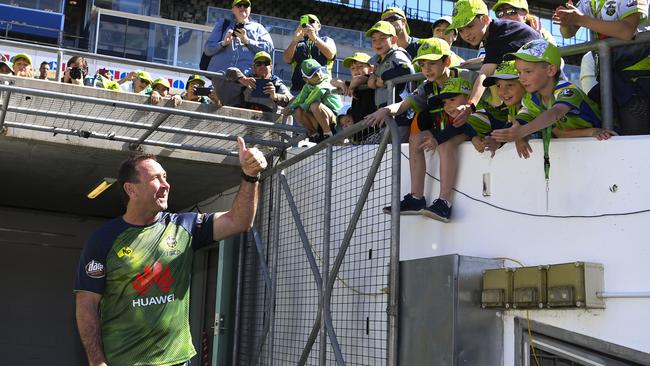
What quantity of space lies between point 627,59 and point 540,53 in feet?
1.68

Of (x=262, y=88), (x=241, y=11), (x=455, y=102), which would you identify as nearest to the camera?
(x=455, y=102)

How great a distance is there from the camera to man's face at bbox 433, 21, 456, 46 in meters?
7.03

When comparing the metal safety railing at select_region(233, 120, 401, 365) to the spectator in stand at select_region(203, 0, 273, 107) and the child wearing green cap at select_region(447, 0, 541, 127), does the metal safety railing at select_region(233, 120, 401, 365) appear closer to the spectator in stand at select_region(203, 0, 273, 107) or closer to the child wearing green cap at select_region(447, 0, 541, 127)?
the child wearing green cap at select_region(447, 0, 541, 127)

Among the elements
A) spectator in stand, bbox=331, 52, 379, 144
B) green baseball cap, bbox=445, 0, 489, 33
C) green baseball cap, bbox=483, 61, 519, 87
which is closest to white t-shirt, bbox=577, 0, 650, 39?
green baseball cap, bbox=483, 61, 519, 87

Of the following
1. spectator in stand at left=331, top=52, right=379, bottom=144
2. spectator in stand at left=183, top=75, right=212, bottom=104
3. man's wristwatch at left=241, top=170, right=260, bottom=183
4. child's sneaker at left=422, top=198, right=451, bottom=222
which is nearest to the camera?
man's wristwatch at left=241, top=170, right=260, bottom=183

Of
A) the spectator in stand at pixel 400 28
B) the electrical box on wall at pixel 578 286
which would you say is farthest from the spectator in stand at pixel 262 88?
the electrical box on wall at pixel 578 286

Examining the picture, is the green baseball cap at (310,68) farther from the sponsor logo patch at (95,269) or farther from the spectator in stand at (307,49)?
the sponsor logo patch at (95,269)

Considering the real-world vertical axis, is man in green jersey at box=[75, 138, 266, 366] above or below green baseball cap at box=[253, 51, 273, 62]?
below

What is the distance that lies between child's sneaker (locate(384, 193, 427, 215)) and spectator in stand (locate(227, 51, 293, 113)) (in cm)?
328

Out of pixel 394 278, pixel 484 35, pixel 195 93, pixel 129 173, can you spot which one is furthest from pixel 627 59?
pixel 195 93

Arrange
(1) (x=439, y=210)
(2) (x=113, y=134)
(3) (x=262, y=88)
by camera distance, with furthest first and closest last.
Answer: (3) (x=262, y=88), (2) (x=113, y=134), (1) (x=439, y=210)

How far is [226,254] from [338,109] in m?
2.35

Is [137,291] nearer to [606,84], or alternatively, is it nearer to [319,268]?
[606,84]

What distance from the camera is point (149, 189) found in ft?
13.3
